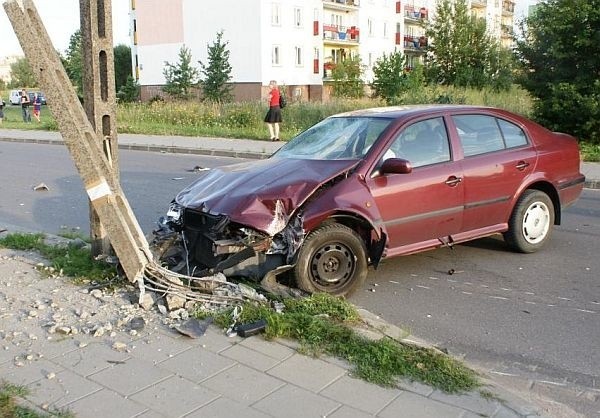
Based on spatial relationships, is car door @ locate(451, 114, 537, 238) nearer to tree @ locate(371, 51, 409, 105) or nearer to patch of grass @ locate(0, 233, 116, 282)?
patch of grass @ locate(0, 233, 116, 282)

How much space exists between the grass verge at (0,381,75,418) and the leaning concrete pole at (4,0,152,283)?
5.25 ft

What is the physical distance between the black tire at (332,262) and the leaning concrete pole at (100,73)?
185cm

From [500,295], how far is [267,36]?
4731cm

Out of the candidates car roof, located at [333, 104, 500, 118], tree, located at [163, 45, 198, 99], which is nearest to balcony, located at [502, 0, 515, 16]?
tree, located at [163, 45, 198, 99]

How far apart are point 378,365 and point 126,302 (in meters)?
2.11

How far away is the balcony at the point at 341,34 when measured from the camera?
58.8 metres

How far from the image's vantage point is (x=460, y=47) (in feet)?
175

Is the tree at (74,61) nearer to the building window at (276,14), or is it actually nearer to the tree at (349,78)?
the building window at (276,14)

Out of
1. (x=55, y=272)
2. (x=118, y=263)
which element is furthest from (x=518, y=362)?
(x=55, y=272)

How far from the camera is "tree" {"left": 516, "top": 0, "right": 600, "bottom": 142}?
1554 cm

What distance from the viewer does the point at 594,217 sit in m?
9.31

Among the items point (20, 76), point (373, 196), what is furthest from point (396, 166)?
point (20, 76)

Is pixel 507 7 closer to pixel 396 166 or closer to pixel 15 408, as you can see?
pixel 396 166

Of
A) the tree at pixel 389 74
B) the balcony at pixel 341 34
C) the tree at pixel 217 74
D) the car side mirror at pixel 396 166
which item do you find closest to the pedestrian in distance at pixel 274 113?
the car side mirror at pixel 396 166
